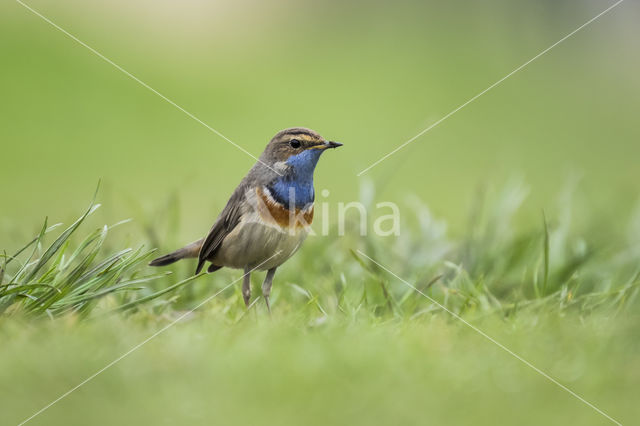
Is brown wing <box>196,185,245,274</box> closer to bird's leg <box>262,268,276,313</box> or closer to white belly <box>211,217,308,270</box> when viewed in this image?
white belly <box>211,217,308,270</box>

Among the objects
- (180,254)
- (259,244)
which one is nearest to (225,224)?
(259,244)

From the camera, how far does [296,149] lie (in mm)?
3406

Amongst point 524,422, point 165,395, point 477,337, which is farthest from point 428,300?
point 165,395

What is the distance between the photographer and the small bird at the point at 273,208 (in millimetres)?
3346

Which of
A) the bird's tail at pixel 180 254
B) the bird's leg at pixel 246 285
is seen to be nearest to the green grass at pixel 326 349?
the bird's leg at pixel 246 285

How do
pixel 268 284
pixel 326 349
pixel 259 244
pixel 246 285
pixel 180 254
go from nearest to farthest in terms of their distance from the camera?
pixel 326 349, pixel 259 244, pixel 246 285, pixel 268 284, pixel 180 254

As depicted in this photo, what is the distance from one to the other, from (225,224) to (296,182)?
0.40 metres

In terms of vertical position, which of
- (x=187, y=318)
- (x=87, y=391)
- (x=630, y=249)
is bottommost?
(x=630, y=249)

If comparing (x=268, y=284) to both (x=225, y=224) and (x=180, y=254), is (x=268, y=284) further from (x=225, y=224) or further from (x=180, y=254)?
(x=180, y=254)

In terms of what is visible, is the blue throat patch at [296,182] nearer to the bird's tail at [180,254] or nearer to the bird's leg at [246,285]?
the bird's leg at [246,285]

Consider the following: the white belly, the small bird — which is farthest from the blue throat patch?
the white belly

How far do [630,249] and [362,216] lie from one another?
4.78ft

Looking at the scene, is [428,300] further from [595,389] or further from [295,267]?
[595,389]

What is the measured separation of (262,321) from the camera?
2.94 m
